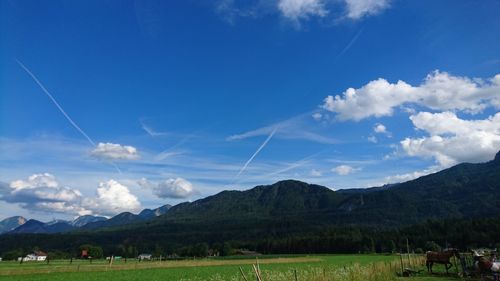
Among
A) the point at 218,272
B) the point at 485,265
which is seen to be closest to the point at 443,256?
the point at 485,265

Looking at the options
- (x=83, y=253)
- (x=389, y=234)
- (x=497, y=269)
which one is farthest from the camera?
(x=389, y=234)

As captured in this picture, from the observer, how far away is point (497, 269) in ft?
71.7

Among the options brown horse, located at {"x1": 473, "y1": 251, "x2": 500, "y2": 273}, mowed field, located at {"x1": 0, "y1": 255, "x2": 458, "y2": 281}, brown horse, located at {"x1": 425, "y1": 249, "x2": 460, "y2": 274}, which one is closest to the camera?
mowed field, located at {"x1": 0, "y1": 255, "x2": 458, "y2": 281}

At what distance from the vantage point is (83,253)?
413 feet

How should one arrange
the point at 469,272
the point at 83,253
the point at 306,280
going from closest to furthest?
1. the point at 306,280
2. the point at 469,272
3. the point at 83,253

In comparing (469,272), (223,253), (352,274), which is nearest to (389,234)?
(223,253)

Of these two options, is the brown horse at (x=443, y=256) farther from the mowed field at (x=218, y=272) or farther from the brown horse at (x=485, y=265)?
the brown horse at (x=485, y=265)

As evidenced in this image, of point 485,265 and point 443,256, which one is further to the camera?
point 443,256

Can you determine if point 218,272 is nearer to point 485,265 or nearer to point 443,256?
point 443,256

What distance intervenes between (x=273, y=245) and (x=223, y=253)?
782 inches

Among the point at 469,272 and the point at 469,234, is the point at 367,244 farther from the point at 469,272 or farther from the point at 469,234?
the point at 469,272

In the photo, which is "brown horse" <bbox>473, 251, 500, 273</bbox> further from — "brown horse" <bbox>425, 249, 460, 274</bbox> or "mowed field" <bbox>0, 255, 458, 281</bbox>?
"brown horse" <bbox>425, 249, 460, 274</bbox>

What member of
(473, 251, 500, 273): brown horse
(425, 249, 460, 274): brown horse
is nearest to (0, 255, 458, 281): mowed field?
(473, 251, 500, 273): brown horse

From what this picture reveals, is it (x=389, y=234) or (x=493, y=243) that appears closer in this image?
(x=493, y=243)
